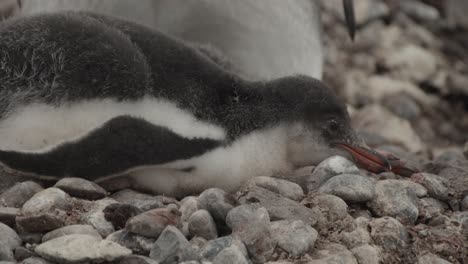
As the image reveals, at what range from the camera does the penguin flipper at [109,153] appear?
2291 mm

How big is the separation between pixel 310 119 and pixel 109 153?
23.4 inches

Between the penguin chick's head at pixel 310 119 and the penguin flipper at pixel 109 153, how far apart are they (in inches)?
13.5

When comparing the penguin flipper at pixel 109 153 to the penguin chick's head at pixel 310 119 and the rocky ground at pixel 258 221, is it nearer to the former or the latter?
the rocky ground at pixel 258 221

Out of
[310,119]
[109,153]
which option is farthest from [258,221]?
[310,119]

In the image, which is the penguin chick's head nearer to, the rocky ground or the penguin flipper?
the rocky ground

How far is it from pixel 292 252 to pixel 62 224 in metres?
0.50

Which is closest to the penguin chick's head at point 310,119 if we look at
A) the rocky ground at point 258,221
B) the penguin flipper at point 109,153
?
the rocky ground at point 258,221

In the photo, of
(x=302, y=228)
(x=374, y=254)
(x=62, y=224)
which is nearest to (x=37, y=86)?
(x=62, y=224)

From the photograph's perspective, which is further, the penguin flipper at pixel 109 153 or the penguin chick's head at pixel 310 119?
the penguin chick's head at pixel 310 119

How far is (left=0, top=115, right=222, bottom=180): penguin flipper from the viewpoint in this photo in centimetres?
229

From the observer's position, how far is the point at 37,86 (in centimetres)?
229

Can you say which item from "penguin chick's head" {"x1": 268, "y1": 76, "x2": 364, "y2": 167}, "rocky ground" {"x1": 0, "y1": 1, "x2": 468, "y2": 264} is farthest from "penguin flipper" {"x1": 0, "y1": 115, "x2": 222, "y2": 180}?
"penguin chick's head" {"x1": 268, "y1": 76, "x2": 364, "y2": 167}

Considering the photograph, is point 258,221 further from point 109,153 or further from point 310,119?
point 310,119

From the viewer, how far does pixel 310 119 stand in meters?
2.62
